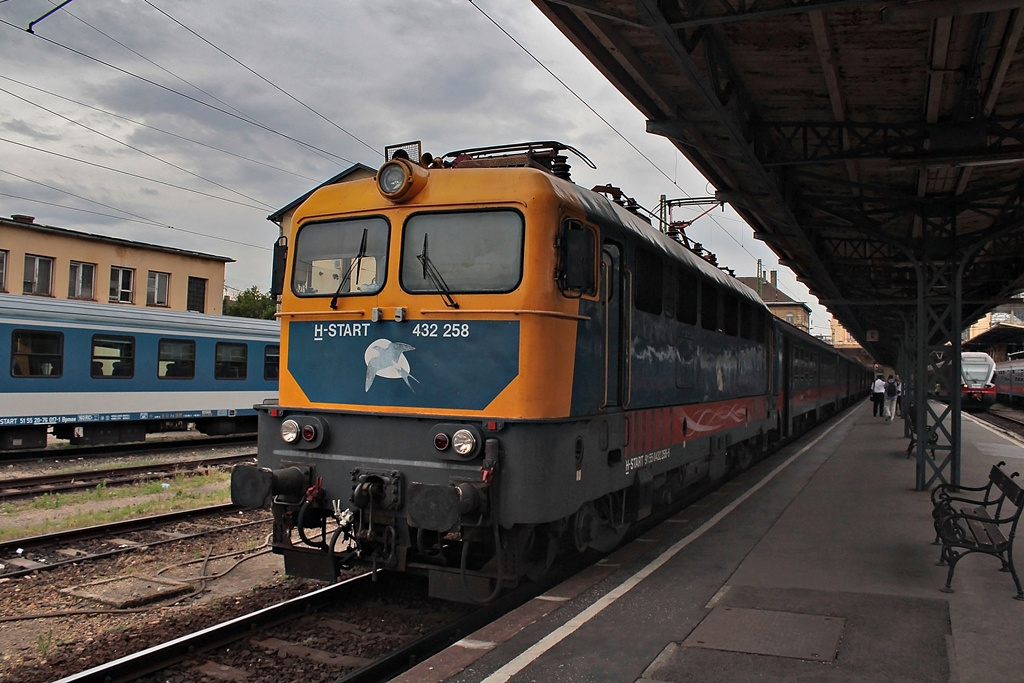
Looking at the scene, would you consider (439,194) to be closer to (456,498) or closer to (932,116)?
(456,498)

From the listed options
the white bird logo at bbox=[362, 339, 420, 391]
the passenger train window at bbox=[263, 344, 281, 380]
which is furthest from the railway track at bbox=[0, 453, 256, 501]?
the white bird logo at bbox=[362, 339, 420, 391]

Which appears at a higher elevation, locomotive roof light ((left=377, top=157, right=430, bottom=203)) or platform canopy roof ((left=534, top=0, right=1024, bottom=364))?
platform canopy roof ((left=534, top=0, right=1024, bottom=364))

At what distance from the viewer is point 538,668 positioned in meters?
4.57

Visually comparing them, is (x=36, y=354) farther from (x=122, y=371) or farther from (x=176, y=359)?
(x=176, y=359)

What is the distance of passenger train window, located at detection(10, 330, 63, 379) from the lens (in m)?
14.7

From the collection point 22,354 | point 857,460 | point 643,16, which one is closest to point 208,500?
point 22,354

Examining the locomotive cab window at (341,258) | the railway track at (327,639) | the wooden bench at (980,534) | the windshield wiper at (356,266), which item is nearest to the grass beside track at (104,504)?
the railway track at (327,639)

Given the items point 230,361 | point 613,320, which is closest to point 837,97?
point 613,320

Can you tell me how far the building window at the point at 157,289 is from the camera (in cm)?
3553

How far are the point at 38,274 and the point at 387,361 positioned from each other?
31739mm

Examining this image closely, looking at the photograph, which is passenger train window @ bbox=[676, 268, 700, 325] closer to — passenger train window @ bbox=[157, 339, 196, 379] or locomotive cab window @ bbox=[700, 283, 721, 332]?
locomotive cab window @ bbox=[700, 283, 721, 332]

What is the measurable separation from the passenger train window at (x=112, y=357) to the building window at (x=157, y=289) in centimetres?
2046

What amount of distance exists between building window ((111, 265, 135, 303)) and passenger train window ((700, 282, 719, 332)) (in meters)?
30.8

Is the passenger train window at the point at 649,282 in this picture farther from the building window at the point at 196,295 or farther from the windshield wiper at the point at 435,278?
the building window at the point at 196,295
